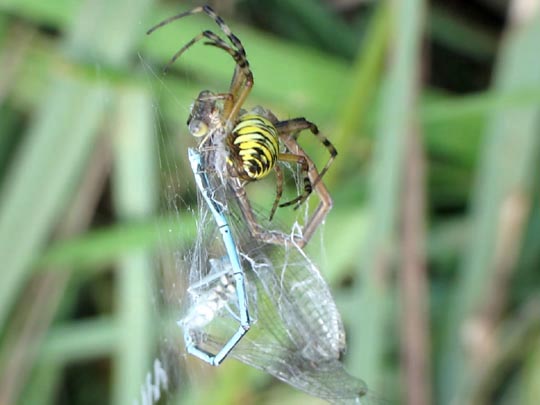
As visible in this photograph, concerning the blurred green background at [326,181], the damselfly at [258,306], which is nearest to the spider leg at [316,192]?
the damselfly at [258,306]

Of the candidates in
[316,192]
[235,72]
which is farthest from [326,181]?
[235,72]

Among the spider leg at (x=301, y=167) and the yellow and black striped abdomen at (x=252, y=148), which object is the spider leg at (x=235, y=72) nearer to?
the yellow and black striped abdomen at (x=252, y=148)

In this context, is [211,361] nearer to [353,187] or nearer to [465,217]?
[353,187]

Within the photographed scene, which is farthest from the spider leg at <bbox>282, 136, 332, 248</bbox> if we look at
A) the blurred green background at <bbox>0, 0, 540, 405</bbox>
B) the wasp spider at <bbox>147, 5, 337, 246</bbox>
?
the blurred green background at <bbox>0, 0, 540, 405</bbox>

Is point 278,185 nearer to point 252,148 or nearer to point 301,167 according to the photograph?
point 301,167

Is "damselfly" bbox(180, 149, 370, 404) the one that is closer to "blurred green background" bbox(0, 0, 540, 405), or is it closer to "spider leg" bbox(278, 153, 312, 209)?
"spider leg" bbox(278, 153, 312, 209)

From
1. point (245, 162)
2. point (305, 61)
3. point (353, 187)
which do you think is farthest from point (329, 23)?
point (245, 162)
